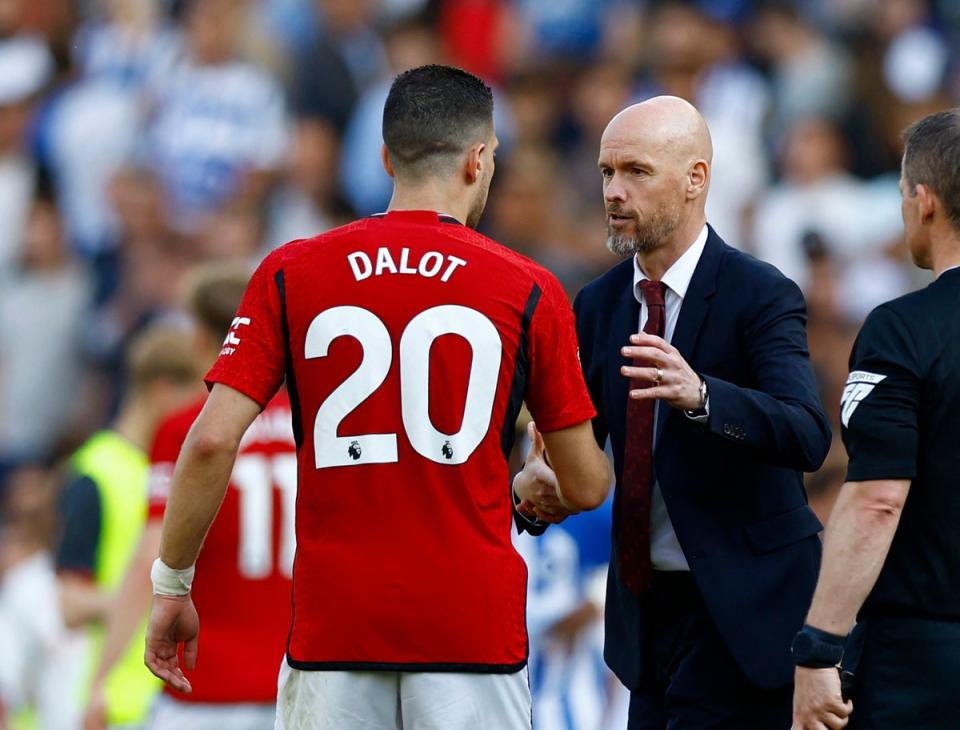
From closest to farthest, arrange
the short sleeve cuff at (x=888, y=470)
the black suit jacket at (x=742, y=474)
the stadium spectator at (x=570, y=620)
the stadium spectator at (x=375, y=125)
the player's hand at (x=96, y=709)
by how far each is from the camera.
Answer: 1. the short sleeve cuff at (x=888, y=470)
2. the black suit jacket at (x=742, y=474)
3. the player's hand at (x=96, y=709)
4. the stadium spectator at (x=570, y=620)
5. the stadium spectator at (x=375, y=125)

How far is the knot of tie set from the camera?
4.85m

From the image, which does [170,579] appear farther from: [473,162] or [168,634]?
[473,162]

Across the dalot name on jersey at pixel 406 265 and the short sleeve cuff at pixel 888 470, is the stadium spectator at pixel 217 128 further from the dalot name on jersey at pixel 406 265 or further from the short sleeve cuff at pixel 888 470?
the short sleeve cuff at pixel 888 470

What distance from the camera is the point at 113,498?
7.05 m

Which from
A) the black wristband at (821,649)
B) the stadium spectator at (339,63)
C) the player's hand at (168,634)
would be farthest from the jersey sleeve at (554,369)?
the stadium spectator at (339,63)

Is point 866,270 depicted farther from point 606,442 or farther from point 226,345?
point 226,345

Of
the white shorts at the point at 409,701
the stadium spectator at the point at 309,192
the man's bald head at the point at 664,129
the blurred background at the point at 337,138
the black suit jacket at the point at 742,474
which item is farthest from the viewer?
the stadium spectator at the point at 309,192

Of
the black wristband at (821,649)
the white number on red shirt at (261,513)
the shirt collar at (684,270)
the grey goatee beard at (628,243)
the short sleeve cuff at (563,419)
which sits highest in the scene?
the grey goatee beard at (628,243)

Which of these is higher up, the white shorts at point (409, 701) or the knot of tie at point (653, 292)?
the knot of tie at point (653, 292)

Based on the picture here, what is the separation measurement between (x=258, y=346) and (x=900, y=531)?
1691 millimetres

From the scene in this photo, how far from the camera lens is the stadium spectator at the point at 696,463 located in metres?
4.59

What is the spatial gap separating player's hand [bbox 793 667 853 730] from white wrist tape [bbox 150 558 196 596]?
1599 mm

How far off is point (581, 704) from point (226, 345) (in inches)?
151

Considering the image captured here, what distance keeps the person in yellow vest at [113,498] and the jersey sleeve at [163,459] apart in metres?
1.14
